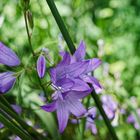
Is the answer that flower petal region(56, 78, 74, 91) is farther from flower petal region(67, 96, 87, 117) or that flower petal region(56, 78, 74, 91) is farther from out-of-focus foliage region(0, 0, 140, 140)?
out-of-focus foliage region(0, 0, 140, 140)

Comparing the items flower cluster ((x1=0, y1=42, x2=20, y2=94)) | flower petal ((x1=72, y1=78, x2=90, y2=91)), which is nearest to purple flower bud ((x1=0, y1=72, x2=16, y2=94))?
flower cluster ((x1=0, y1=42, x2=20, y2=94))

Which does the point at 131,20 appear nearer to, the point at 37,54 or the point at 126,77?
the point at 126,77

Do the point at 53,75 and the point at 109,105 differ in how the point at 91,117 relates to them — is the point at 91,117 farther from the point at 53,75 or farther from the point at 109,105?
the point at 109,105

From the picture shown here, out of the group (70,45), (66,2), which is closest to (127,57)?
(66,2)

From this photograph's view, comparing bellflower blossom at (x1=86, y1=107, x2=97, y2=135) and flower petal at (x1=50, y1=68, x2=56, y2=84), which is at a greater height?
flower petal at (x1=50, y1=68, x2=56, y2=84)

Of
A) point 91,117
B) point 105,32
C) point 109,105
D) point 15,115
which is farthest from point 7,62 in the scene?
point 105,32
